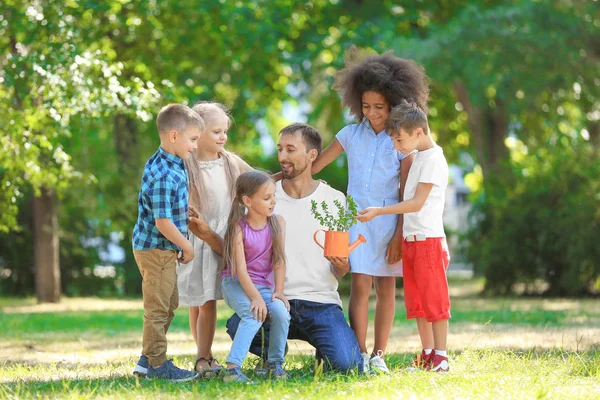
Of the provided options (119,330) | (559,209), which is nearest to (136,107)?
(119,330)

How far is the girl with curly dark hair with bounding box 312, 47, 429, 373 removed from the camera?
5508mm

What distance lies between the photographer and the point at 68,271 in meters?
15.6

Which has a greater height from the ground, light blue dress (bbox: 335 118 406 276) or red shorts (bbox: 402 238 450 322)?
light blue dress (bbox: 335 118 406 276)

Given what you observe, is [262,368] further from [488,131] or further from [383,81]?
[488,131]

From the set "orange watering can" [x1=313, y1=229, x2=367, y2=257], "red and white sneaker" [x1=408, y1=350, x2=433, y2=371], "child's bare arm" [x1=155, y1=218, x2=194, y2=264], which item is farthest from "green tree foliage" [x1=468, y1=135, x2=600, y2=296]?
"child's bare arm" [x1=155, y1=218, x2=194, y2=264]

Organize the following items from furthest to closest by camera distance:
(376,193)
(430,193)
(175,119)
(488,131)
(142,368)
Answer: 1. (488,131)
2. (376,193)
3. (430,193)
4. (142,368)
5. (175,119)

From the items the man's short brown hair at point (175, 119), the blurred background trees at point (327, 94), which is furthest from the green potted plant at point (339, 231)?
the blurred background trees at point (327, 94)

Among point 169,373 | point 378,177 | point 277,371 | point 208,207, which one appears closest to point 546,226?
point 378,177

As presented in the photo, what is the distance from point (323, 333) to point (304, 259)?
0.47 m

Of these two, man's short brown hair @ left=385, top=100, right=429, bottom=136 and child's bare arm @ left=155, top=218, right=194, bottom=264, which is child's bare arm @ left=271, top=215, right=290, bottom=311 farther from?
man's short brown hair @ left=385, top=100, right=429, bottom=136

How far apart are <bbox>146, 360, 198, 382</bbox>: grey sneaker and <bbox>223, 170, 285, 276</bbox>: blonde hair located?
621 millimetres

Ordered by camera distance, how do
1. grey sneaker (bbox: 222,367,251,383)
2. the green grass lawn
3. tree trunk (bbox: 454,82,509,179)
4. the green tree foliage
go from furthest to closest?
tree trunk (bbox: 454,82,509,179), the green tree foliage, grey sneaker (bbox: 222,367,251,383), the green grass lawn

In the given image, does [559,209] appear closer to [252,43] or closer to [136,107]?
[252,43]

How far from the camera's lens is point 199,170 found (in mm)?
5379
